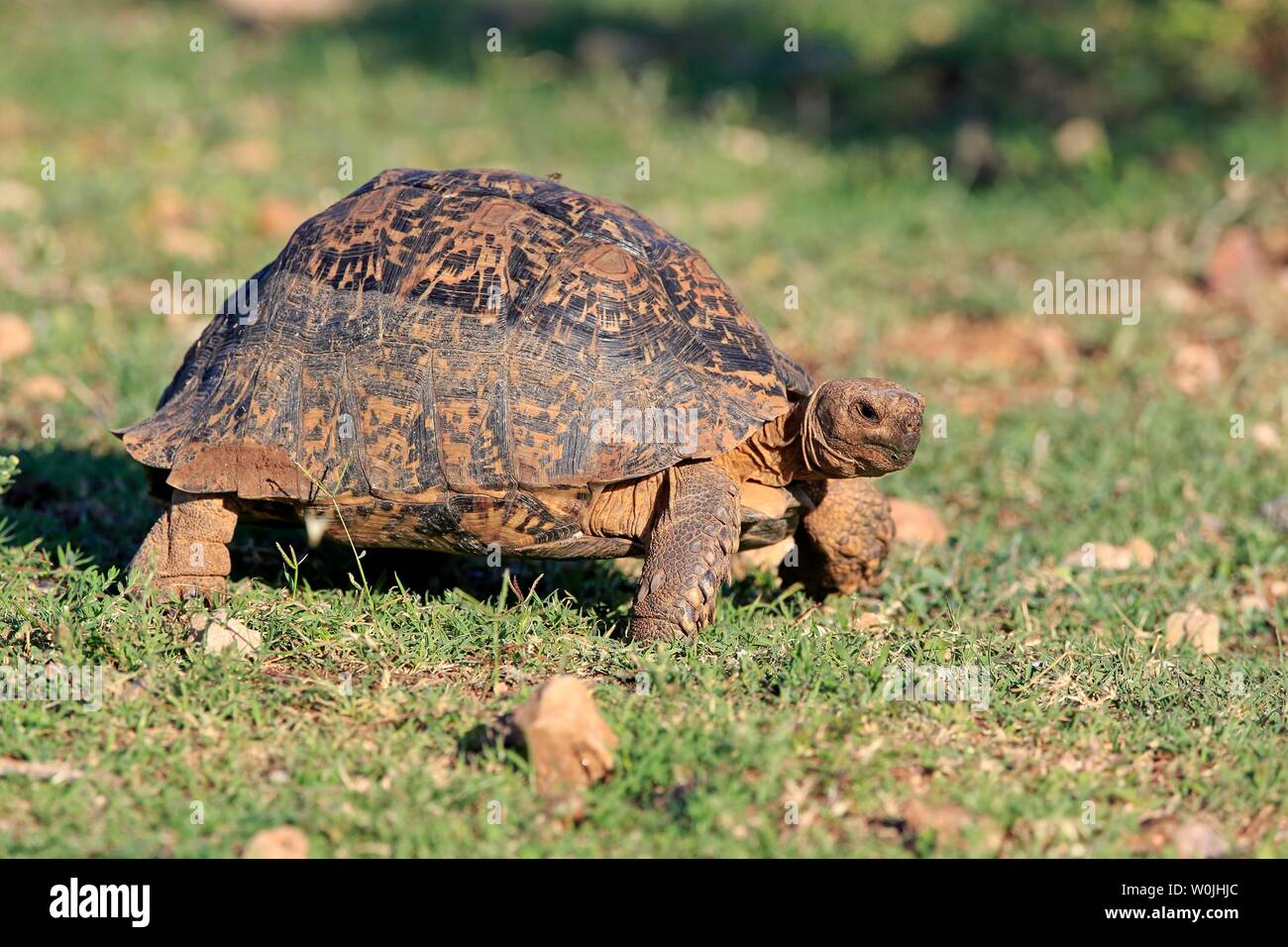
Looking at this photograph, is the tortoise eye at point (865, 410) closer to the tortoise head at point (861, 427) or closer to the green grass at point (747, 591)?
the tortoise head at point (861, 427)

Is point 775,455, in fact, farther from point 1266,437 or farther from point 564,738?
point 1266,437

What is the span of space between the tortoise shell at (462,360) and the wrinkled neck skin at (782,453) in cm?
10

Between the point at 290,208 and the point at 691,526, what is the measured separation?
621cm

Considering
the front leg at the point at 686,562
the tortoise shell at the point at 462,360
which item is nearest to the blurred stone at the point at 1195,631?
the tortoise shell at the point at 462,360

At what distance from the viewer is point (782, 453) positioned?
17.7 feet

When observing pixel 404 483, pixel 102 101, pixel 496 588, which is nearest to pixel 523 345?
pixel 404 483

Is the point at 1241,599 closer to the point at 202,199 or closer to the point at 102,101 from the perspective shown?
the point at 202,199

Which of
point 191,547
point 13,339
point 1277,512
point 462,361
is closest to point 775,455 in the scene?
point 462,361

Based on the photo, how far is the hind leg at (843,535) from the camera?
222 inches

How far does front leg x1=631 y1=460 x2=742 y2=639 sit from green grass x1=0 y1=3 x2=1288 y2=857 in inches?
6.1

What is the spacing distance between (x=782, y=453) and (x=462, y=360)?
125 centimetres

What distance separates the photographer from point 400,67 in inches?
572

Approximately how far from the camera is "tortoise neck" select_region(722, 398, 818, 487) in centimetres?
533

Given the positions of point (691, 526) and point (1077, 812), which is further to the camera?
point (691, 526)
